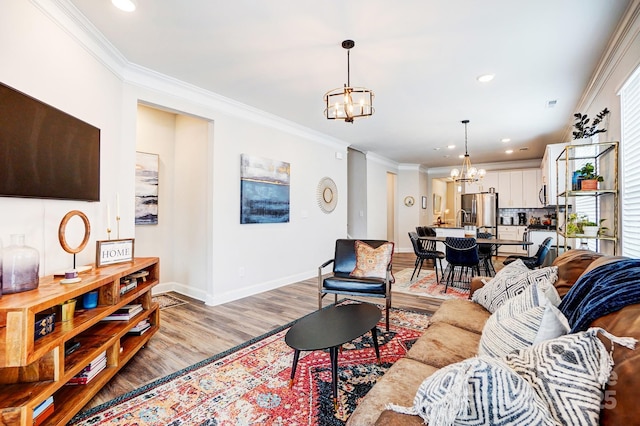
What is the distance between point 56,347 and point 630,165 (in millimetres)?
4192

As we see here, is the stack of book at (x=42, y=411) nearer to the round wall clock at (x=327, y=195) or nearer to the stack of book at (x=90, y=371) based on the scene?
the stack of book at (x=90, y=371)

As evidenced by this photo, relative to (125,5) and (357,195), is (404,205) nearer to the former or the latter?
(357,195)

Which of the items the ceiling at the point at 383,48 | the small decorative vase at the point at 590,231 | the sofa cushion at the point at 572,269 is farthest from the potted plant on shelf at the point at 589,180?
the sofa cushion at the point at 572,269

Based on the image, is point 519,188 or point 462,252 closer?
point 462,252

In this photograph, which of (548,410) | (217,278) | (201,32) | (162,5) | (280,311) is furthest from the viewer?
(217,278)

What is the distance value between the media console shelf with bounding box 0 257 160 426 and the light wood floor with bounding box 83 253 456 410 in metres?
0.12

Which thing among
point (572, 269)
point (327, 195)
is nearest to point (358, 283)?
point (572, 269)

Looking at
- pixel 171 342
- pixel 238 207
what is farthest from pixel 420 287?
pixel 171 342

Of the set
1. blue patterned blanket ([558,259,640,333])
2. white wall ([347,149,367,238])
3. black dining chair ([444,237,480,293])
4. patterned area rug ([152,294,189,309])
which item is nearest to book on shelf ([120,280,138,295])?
patterned area rug ([152,294,189,309])

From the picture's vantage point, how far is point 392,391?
3.95ft

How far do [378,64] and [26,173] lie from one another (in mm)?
2967

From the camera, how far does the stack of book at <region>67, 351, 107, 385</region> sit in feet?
5.98

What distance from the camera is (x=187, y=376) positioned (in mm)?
2109

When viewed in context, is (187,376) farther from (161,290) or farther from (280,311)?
(161,290)
